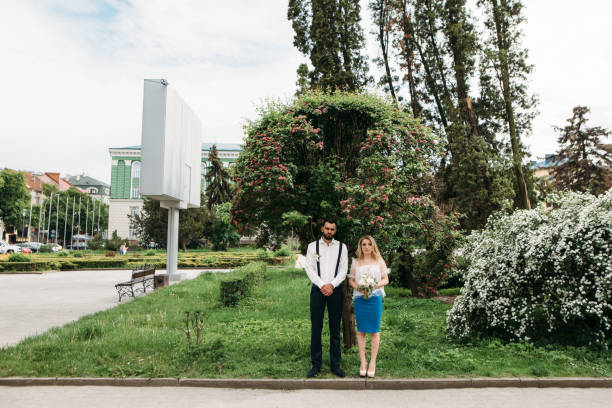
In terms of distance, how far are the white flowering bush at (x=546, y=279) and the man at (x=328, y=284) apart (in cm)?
252

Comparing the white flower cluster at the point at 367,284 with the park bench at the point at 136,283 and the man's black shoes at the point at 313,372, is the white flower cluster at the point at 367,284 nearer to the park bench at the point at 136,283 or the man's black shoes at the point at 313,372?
the man's black shoes at the point at 313,372

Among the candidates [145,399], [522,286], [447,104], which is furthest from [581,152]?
[145,399]

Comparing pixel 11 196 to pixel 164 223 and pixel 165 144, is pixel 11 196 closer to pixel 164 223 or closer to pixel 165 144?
pixel 164 223

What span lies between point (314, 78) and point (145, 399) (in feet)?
60.1

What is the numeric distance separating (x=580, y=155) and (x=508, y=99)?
2082 cm

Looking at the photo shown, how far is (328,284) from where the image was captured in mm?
5391

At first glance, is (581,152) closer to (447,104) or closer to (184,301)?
(447,104)

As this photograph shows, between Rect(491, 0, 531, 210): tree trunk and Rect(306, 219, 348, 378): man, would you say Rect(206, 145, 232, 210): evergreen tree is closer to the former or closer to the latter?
Rect(491, 0, 531, 210): tree trunk

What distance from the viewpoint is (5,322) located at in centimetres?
934

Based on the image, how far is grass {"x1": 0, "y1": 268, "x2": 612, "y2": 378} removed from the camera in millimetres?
5434

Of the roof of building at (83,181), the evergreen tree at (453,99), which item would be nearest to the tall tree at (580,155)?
the evergreen tree at (453,99)

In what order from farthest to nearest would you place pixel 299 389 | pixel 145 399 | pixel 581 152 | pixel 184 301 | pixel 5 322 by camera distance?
1. pixel 581 152
2. pixel 184 301
3. pixel 5 322
4. pixel 299 389
5. pixel 145 399

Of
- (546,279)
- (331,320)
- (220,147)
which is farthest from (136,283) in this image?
(220,147)

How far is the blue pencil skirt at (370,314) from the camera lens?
5.44 m
